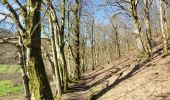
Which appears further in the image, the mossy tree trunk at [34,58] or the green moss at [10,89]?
the green moss at [10,89]

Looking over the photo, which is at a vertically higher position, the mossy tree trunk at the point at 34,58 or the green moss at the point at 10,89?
the mossy tree trunk at the point at 34,58

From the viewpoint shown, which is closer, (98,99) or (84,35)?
(98,99)

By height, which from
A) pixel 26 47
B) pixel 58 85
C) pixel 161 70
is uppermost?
pixel 26 47

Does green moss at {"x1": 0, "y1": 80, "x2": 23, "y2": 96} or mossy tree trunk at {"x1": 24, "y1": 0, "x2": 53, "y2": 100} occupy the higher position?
mossy tree trunk at {"x1": 24, "y1": 0, "x2": 53, "y2": 100}

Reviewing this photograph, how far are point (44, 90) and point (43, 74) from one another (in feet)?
1.96

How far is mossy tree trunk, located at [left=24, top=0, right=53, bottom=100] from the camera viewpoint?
40.3 feet

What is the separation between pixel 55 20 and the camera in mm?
25812

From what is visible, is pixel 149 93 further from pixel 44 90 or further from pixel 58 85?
pixel 58 85

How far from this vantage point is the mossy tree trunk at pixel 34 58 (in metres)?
12.3

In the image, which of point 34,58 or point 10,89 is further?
point 10,89

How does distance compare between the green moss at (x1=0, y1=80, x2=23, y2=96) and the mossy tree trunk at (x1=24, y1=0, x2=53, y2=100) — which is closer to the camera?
the mossy tree trunk at (x1=24, y1=0, x2=53, y2=100)

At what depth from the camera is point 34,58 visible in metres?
12.3

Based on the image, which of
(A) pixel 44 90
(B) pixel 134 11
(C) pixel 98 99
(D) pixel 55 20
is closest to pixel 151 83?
(C) pixel 98 99

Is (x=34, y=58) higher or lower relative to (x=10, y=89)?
higher
